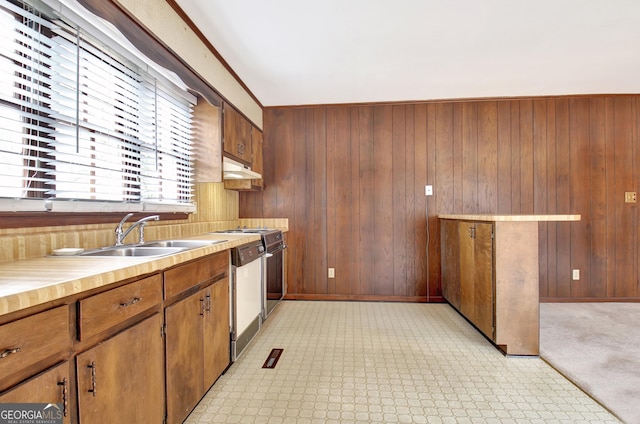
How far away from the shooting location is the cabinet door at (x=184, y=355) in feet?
4.68

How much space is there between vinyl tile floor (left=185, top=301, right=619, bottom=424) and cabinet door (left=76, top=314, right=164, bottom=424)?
502mm

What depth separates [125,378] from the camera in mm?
1142

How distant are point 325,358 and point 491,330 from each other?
49.6 inches

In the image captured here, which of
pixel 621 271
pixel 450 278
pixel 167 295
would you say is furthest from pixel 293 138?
pixel 621 271

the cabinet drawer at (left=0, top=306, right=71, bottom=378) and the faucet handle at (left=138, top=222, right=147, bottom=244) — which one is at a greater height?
the faucet handle at (left=138, top=222, right=147, bottom=244)

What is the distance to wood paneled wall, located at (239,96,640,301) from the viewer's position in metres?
3.61

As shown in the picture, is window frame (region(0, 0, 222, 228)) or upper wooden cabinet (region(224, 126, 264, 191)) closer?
window frame (region(0, 0, 222, 228))

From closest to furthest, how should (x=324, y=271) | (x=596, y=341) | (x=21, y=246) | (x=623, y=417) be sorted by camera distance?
(x=21, y=246) < (x=623, y=417) < (x=596, y=341) < (x=324, y=271)

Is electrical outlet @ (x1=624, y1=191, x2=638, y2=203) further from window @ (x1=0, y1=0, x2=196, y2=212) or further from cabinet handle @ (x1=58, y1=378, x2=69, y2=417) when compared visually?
cabinet handle @ (x1=58, y1=378, x2=69, y2=417)

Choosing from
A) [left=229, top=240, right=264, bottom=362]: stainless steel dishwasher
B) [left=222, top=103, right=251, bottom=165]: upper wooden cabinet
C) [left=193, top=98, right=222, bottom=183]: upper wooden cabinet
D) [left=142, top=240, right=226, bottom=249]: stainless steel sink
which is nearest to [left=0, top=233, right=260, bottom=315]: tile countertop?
[left=142, top=240, right=226, bottom=249]: stainless steel sink

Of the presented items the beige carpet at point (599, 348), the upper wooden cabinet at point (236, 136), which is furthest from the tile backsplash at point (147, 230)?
the beige carpet at point (599, 348)

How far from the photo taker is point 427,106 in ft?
12.3

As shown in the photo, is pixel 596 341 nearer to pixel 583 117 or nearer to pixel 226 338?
pixel 583 117

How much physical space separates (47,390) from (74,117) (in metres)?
1.25
